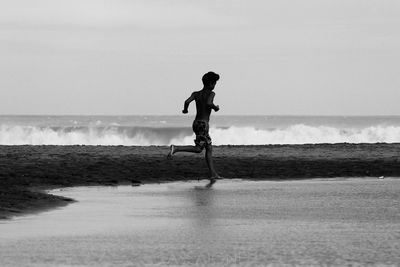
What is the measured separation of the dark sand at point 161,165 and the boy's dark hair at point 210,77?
196 cm

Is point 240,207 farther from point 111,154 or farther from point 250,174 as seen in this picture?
point 111,154

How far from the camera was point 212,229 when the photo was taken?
11.2 m

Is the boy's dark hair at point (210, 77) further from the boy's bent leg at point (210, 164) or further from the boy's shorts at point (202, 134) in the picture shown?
the boy's bent leg at point (210, 164)

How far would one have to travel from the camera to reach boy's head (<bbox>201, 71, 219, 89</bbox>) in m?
18.9

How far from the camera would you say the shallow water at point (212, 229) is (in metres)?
9.06

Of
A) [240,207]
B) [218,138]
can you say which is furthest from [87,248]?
[218,138]

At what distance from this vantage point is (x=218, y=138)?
46438 millimetres

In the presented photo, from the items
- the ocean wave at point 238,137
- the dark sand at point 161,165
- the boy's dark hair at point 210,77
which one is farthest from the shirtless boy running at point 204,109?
the ocean wave at point 238,137

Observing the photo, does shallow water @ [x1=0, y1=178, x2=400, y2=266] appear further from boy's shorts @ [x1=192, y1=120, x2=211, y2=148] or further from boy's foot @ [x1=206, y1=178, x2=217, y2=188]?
boy's shorts @ [x1=192, y1=120, x2=211, y2=148]

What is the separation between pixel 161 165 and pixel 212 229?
10.3 meters

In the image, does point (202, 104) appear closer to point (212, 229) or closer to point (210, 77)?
point (210, 77)

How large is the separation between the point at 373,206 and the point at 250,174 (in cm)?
678

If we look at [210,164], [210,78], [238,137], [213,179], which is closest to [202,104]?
[210,78]

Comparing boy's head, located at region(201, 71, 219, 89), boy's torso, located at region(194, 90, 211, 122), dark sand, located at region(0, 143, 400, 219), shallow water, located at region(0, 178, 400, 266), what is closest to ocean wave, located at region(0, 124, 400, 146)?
dark sand, located at region(0, 143, 400, 219)
